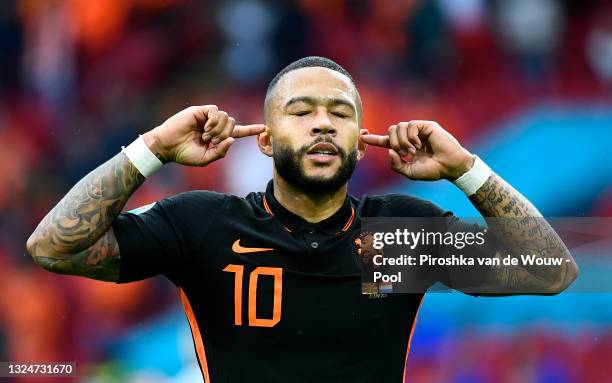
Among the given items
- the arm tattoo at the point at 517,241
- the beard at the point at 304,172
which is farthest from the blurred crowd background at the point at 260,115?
the beard at the point at 304,172

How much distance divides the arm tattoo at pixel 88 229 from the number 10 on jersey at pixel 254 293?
0.42m

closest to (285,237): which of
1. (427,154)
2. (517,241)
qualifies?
(427,154)

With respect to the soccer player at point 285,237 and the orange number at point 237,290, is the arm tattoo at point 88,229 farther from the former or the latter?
the orange number at point 237,290

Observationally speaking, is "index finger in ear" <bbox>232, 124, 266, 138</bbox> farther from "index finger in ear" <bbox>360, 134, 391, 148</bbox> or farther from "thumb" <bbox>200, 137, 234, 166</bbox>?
"index finger in ear" <bbox>360, 134, 391, 148</bbox>

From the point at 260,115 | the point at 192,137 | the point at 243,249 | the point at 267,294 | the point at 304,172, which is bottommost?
the point at 267,294

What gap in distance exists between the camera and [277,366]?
3.06 meters

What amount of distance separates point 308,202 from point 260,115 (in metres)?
3.60

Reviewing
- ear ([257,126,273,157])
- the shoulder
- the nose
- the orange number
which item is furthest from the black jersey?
the nose

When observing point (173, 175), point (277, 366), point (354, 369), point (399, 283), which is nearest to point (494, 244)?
point (399, 283)

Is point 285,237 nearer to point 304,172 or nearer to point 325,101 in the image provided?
point 304,172

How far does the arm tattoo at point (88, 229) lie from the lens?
121 inches

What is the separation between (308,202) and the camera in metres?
3.38

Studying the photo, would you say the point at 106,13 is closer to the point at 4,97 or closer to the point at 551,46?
the point at 4,97

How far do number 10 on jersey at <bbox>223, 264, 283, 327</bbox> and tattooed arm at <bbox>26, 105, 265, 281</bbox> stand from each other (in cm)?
41
